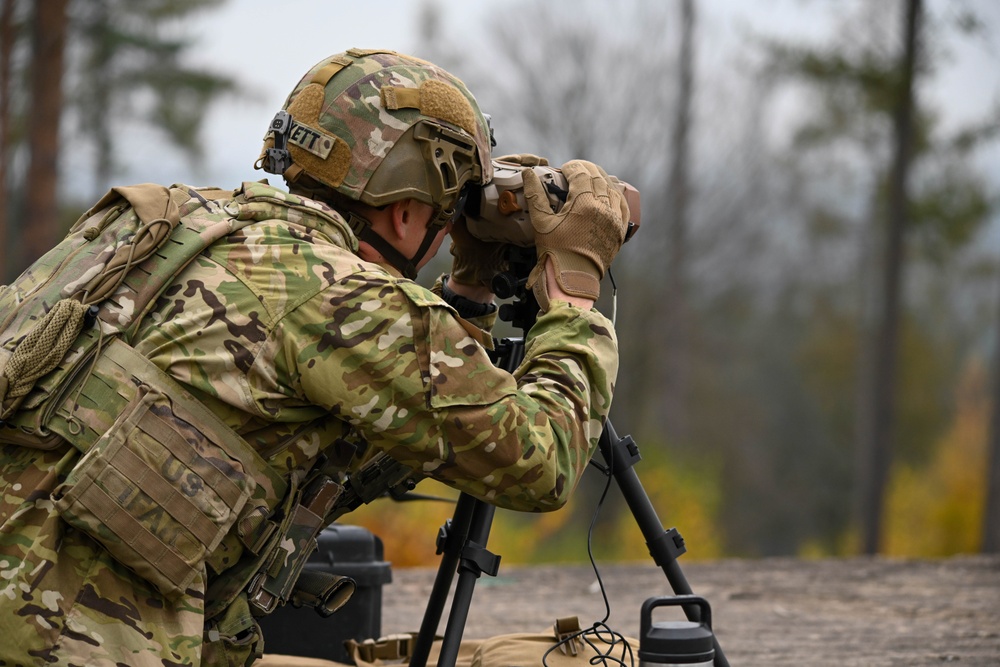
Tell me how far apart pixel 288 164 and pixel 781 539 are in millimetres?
26010

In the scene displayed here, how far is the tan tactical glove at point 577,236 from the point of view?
2.68 m

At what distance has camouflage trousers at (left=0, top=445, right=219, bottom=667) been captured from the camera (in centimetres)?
223

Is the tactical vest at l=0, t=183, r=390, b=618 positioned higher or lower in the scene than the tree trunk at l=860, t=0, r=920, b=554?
lower

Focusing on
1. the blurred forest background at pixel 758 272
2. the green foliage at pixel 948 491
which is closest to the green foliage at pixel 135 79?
the blurred forest background at pixel 758 272

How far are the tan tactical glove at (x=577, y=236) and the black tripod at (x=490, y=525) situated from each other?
0.83 ft

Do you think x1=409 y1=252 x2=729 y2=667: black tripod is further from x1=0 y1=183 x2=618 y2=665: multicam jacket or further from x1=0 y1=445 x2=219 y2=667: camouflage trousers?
x1=0 y1=445 x2=219 y2=667: camouflage trousers

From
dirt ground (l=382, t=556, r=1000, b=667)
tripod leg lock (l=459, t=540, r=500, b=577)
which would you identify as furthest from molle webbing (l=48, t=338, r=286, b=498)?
dirt ground (l=382, t=556, r=1000, b=667)

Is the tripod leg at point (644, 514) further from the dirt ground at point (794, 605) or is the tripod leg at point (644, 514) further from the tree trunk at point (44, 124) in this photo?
the tree trunk at point (44, 124)

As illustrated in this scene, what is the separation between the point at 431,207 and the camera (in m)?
2.67

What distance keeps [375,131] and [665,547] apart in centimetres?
132

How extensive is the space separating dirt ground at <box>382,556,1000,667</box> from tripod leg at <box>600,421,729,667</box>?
1.47m

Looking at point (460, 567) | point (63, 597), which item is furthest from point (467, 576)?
point (63, 597)

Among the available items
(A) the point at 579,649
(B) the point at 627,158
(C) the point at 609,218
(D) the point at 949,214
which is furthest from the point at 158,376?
(B) the point at 627,158

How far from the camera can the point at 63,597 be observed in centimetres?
225
